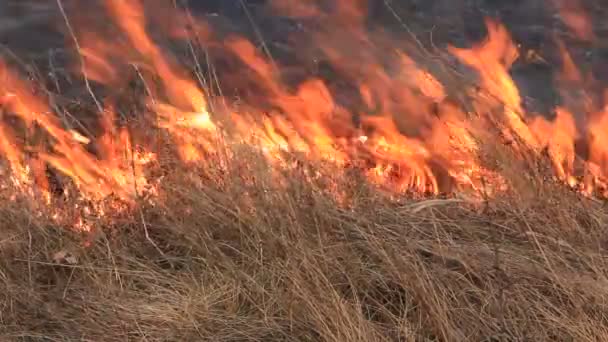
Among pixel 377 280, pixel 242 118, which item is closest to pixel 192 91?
pixel 242 118

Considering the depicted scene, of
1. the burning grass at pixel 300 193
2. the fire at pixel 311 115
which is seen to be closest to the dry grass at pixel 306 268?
the burning grass at pixel 300 193

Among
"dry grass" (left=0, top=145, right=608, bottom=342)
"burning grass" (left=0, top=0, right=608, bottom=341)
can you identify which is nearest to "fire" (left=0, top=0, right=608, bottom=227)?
"burning grass" (left=0, top=0, right=608, bottom=341)

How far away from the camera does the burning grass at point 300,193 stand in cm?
296

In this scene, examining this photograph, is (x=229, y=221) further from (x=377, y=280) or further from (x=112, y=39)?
(x=112, y=39)

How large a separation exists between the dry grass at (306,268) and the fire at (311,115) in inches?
8.3

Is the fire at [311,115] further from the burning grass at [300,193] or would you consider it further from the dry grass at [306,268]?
the dry grass at [306,268]

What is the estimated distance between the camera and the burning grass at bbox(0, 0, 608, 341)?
2.96 m

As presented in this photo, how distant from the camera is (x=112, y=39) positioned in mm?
4355

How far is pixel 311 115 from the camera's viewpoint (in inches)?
161

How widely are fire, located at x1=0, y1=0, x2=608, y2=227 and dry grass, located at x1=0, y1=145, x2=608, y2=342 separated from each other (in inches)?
8.3

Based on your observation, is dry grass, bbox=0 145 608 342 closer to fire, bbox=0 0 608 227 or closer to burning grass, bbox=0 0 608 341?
burning grass, bbox=0 0 608 341

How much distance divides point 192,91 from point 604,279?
2098 mm

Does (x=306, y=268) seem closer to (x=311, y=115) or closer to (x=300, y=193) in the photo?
(x=300, y=193)

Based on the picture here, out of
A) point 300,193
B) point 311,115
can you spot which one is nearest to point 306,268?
point 300,193
